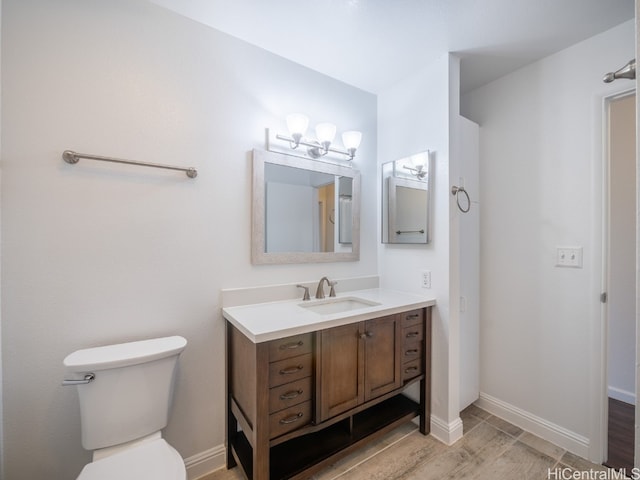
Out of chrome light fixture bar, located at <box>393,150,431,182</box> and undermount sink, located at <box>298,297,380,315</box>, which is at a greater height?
chrome light fixture bar, located at <box>393,150,431,182</box>

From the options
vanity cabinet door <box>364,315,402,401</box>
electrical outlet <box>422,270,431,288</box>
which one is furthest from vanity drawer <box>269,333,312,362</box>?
electrical outlet <box>422,270,431,288</box>

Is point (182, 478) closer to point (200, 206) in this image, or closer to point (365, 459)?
point (365, 459)

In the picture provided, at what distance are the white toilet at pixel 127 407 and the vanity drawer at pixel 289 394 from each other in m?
0.40

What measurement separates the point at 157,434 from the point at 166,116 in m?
1.56

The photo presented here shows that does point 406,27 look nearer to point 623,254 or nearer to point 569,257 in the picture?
point 569,257

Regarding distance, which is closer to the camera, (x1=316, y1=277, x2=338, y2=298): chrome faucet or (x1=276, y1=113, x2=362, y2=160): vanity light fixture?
(x1=276, y1=113, x2=362, y2=160): vanity light fixture

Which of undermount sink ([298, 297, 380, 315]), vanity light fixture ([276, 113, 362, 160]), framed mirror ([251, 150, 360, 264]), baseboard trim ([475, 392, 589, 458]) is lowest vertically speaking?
baseboard trim ([475, 392, 589, 458])

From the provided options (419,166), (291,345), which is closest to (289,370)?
(291,345)

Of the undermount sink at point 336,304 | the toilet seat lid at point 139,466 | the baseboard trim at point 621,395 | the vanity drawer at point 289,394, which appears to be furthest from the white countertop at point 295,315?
the baseboard trim at point 621,395

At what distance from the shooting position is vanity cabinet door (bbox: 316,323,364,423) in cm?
134

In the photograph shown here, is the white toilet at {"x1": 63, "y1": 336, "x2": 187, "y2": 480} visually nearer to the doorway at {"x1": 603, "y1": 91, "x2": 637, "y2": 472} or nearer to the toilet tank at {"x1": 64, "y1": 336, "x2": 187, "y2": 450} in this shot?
the toilet tank at {"x1": 64, "y1": 336, "x2": 187, "y2": 450}

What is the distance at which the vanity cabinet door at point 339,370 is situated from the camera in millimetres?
1339

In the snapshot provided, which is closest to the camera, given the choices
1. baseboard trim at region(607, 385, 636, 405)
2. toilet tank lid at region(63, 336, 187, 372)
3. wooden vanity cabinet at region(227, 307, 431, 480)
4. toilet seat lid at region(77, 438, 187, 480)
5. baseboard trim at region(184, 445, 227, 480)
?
toilet seat lid at region(77, 438, 187, 480)

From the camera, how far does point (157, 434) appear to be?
122 centimetres
